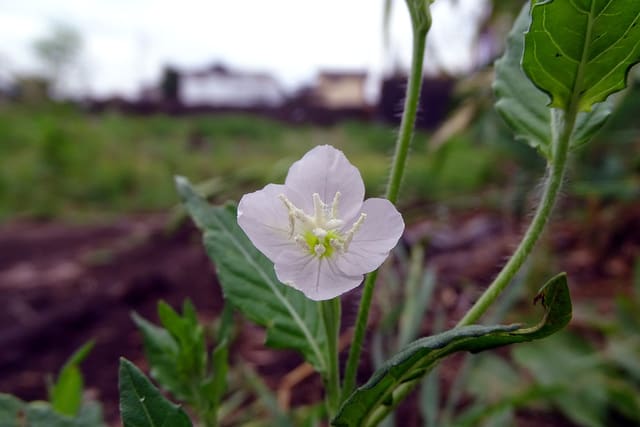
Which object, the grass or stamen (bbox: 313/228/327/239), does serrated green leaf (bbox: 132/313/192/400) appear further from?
the grass

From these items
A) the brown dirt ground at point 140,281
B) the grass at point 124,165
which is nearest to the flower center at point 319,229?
the brown dirt ground at point 140,281

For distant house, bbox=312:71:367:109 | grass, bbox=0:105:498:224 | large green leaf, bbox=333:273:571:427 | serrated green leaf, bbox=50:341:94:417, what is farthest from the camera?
distant house, bbox=312:71:367:109

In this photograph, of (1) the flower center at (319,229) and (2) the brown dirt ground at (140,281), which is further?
(2) the brown dirt ground at (140,281)

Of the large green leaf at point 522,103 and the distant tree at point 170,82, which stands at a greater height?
the large green leaf at point 522,103

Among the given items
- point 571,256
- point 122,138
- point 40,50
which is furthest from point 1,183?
point 40,50

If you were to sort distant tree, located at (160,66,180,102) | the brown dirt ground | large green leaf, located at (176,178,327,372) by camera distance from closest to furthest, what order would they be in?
large green leaf, located at (176,178,327,372) < the brown dirt ground < distant tree, located at (160,66,180,102)

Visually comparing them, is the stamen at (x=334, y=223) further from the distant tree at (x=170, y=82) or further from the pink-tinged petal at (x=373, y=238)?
the distant tree at (x=170, y=82)

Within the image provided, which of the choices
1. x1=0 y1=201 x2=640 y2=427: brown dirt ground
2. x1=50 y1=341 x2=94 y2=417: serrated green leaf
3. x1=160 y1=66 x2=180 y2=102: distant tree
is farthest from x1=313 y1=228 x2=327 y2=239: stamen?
x1=160 y1=66 x2=180 y2=102: distant tree
